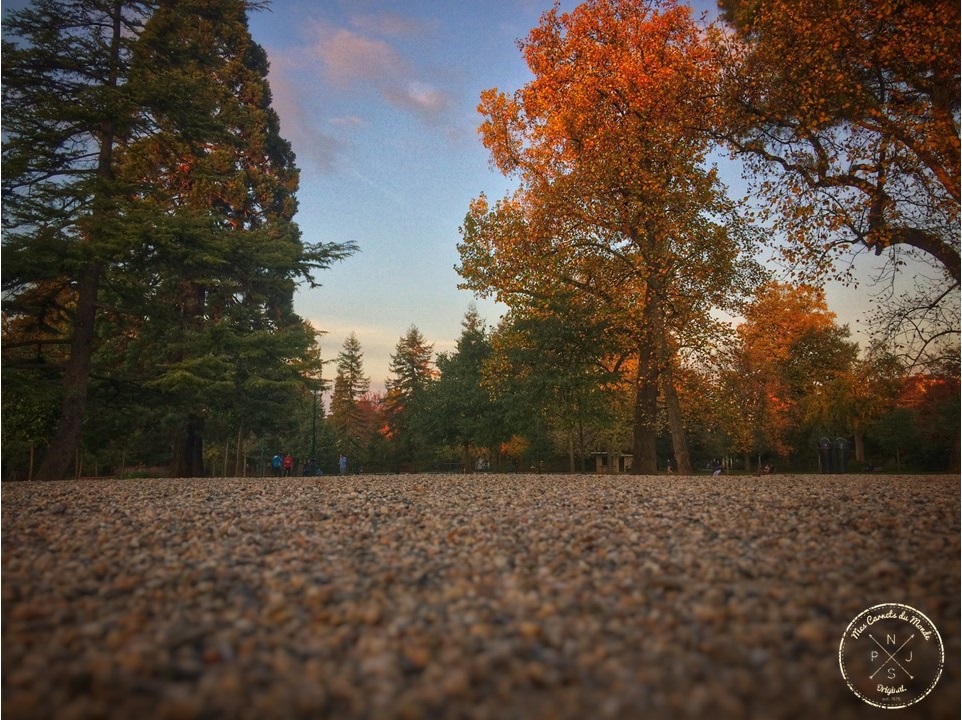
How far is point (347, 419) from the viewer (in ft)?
197

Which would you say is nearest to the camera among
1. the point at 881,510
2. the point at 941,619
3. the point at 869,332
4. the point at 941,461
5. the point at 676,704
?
the point at 676,704

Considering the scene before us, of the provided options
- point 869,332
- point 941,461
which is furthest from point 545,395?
point 941,461

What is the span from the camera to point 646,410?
57.9 feet

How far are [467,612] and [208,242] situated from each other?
15.3m

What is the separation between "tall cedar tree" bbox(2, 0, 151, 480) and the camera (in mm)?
12836

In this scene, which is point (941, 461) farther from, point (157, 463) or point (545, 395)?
point (157, 463)

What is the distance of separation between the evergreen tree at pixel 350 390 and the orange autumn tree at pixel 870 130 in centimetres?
5114

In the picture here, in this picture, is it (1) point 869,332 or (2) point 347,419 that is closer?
(1) point 869,332

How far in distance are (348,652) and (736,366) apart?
17.2m

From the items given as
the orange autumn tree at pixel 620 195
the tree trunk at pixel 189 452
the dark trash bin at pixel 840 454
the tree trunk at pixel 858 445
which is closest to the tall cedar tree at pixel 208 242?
the tree trunk at pixel 189 452

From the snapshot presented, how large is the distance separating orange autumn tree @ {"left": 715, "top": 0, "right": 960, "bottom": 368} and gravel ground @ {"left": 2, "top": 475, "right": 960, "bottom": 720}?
4470 mm

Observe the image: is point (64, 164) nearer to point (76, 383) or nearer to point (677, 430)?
point (76, 383)

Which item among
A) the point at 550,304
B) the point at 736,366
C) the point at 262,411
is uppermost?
the point at 550,304

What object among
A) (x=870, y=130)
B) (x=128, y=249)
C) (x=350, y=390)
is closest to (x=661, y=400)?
(x=870, y=130)
